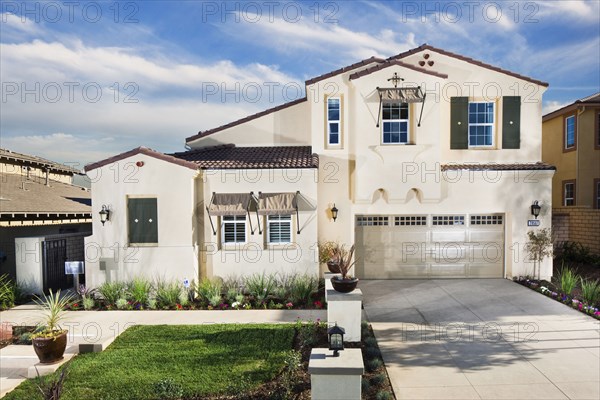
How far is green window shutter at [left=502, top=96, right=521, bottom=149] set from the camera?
48.9ft

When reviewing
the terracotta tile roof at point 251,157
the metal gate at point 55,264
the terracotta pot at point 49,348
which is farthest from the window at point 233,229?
the terracotta pot at point 49,348

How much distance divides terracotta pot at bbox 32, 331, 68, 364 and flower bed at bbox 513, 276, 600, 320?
44.1ft

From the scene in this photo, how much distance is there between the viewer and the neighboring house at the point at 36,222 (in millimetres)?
12562

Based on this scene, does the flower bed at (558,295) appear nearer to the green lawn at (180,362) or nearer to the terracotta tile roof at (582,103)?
the green lawn at (180,362)

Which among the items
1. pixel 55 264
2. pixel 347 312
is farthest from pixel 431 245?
pixel 55 264

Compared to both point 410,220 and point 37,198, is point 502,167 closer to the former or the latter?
point 410,220

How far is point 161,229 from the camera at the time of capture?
12.4 m

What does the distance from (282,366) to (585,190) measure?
19.5 meters

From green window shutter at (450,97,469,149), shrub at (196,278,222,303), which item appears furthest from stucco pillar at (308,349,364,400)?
green window shutter at (450,97,469,149)

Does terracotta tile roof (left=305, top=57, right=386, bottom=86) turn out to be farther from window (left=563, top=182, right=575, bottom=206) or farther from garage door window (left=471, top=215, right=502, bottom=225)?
window (left=563, top=182, right=575, bottom=206)

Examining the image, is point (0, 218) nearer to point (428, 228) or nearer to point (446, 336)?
point (446, 336)

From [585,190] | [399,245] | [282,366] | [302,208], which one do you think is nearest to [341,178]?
[302,208]

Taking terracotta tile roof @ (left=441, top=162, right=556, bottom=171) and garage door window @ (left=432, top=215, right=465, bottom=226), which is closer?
terracotta tile roof @ (left=441, top=162, right=556, bottom=171)

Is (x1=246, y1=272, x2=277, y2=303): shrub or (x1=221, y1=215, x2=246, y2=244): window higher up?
(x1=221, y1=215, x2=246, y2=244): window
